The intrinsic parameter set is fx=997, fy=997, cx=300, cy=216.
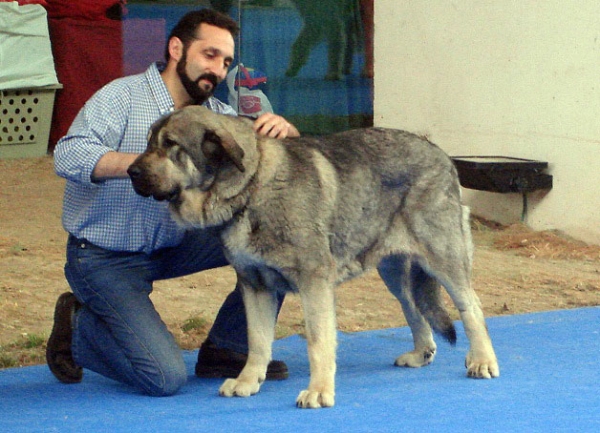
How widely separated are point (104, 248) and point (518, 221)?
5.02 metres

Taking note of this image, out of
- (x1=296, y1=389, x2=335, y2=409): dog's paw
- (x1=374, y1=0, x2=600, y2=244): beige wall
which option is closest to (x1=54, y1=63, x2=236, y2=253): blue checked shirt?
Answer: (x1=296, y1=389, x2=335, y2=409): dog's paw

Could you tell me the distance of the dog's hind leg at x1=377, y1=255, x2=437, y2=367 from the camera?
4.73 m

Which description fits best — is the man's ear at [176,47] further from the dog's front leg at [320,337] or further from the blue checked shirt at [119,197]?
the dog's front leg at [320,337]

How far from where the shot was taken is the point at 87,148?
14.0ft

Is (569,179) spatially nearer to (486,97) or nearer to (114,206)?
(486,97)

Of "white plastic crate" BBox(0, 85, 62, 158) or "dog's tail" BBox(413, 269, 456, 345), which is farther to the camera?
"white plastic crate" BBox(0, 85, 62, 158)

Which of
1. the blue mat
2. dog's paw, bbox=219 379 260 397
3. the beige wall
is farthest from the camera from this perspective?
the beige wall

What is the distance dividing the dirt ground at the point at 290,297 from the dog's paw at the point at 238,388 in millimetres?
1142

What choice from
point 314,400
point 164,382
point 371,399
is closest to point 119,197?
point 164,382

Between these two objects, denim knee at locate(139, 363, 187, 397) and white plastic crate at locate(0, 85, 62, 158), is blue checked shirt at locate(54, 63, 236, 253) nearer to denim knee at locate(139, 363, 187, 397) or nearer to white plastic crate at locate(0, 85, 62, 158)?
denim knee at locate(139, 363, 187, 397)

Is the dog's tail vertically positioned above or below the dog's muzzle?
below

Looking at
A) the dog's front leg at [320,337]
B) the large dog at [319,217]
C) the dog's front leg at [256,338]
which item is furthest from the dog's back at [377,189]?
the dog's front leg at [256,338]

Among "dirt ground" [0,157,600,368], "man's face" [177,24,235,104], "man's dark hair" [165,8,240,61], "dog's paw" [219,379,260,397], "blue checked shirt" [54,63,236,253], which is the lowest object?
"dirt ground" [0,157,600,368]

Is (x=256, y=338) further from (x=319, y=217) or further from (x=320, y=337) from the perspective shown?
(x=319, y=217)
